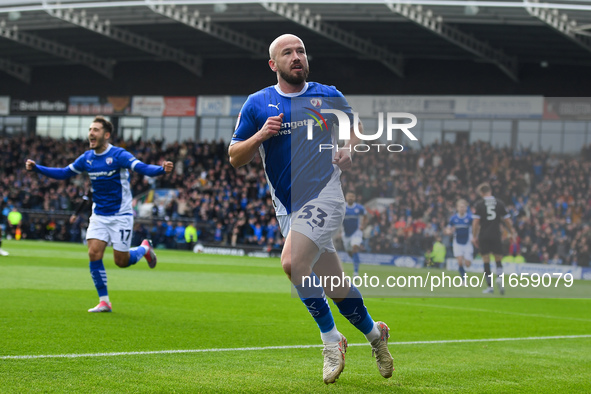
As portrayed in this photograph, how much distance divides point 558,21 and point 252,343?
26082mm

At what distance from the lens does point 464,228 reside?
730 centimetres

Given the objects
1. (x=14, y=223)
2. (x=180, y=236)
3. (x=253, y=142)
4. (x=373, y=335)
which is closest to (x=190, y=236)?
(x=180, y=236)

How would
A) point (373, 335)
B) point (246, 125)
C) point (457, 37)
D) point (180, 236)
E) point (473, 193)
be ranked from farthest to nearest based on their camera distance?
1. point (180, 236)
2. point (457, 37)
3. point (473, 193)
4. point (373, 335)
5. point (246, 125)

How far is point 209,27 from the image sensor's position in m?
35.1

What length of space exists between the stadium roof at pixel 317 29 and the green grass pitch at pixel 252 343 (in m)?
19.3

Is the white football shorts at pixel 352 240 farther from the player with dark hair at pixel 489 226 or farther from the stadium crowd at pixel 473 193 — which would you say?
the player with dark hair at pixel 489 226

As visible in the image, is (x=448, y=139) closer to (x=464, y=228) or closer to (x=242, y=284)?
(x=464, y=228)

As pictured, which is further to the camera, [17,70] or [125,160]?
[17,70]

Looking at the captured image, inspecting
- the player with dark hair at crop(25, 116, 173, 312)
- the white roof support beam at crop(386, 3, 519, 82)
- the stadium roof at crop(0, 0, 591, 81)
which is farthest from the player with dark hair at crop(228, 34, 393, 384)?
the white roof support beam at crop(386, 3, 519, 82)

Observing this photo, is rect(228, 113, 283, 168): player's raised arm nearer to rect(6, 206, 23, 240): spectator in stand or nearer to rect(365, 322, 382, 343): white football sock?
rect(365, 322, 382, 343): white football sock

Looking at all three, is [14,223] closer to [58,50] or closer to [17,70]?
[58,50]

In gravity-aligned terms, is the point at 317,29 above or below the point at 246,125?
above

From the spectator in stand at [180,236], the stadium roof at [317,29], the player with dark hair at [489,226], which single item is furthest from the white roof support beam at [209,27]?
the player with dark hair at [489,226]

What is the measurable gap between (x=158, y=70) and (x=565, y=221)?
36131mm
